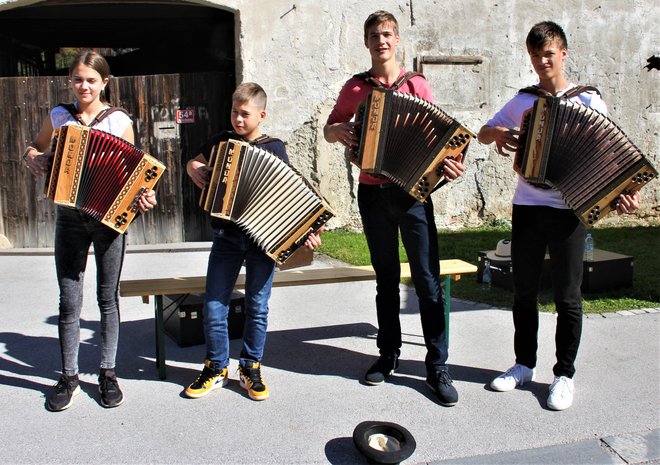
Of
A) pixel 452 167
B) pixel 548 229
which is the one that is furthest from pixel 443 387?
pixel 452 167

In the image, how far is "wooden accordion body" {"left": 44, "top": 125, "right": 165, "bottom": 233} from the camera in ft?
10.9

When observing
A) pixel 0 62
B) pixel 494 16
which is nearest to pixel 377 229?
pixel 494 16

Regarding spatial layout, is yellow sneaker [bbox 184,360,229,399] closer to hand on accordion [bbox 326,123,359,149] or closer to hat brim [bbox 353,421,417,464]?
hat brim [bbox 353,421,417,464]

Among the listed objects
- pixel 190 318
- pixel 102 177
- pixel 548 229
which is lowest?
pixel 190 318

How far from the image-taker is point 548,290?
20.2ft

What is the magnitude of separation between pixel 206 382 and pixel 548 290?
143 inches

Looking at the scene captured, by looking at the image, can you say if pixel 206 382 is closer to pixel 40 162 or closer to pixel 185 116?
pixel 40 162

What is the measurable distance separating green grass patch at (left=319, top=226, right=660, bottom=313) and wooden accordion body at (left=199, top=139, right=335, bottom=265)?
9.17ft

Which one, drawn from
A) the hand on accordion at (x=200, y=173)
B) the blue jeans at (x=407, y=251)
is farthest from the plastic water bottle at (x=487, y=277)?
the hand on accordion at (x=200, y=173)

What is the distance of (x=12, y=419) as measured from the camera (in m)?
3.52

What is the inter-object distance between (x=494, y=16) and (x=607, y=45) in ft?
5.86

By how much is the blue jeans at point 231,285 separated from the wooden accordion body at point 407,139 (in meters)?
0.81

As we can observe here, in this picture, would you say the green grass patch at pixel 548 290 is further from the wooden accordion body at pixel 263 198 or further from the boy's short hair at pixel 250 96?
the boy's short hair at pixel 250 96

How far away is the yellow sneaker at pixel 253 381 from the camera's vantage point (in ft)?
12.4
